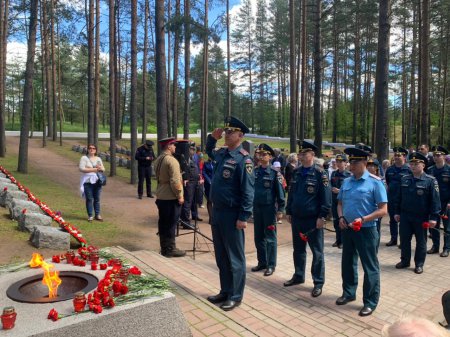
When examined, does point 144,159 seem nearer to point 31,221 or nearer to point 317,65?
point 31,221

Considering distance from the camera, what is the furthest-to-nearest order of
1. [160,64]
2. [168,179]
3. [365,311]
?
[160,64] → [168,179] → [365,311]

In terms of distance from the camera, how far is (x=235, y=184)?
4.75 metres

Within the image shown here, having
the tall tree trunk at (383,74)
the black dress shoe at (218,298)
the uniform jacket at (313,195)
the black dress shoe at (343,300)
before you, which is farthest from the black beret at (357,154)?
the tall tree trunk at (383,74)

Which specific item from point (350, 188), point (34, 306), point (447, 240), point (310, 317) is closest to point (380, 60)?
point (447, 240)

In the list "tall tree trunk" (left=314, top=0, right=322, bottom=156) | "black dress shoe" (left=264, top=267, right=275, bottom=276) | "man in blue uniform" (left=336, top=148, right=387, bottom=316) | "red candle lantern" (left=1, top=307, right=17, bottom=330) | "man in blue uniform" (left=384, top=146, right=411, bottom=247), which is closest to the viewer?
"red candle lantern" (left=1, top=307, right=17, bottom=330)

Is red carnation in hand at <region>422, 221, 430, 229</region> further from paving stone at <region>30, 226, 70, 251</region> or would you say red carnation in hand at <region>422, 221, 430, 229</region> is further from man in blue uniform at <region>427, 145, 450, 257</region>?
paving stone at <region>30, 226, 70, 251</region>

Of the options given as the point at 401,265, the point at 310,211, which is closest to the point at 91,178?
the point at 310,211

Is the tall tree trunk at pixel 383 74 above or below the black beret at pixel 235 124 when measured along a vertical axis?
above

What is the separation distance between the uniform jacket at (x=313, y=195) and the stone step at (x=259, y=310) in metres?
1.19

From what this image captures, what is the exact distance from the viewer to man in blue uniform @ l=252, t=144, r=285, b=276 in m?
6.45

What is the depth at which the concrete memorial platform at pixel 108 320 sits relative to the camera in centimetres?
314

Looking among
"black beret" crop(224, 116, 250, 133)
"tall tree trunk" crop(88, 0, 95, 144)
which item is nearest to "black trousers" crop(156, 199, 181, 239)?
"black beret" crop(224, 116, 250, 133)

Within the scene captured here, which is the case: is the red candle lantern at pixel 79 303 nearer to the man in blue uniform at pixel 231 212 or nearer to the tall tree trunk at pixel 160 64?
the man in blue uniform at pixel 231 212

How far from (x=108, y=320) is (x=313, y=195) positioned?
344cm
